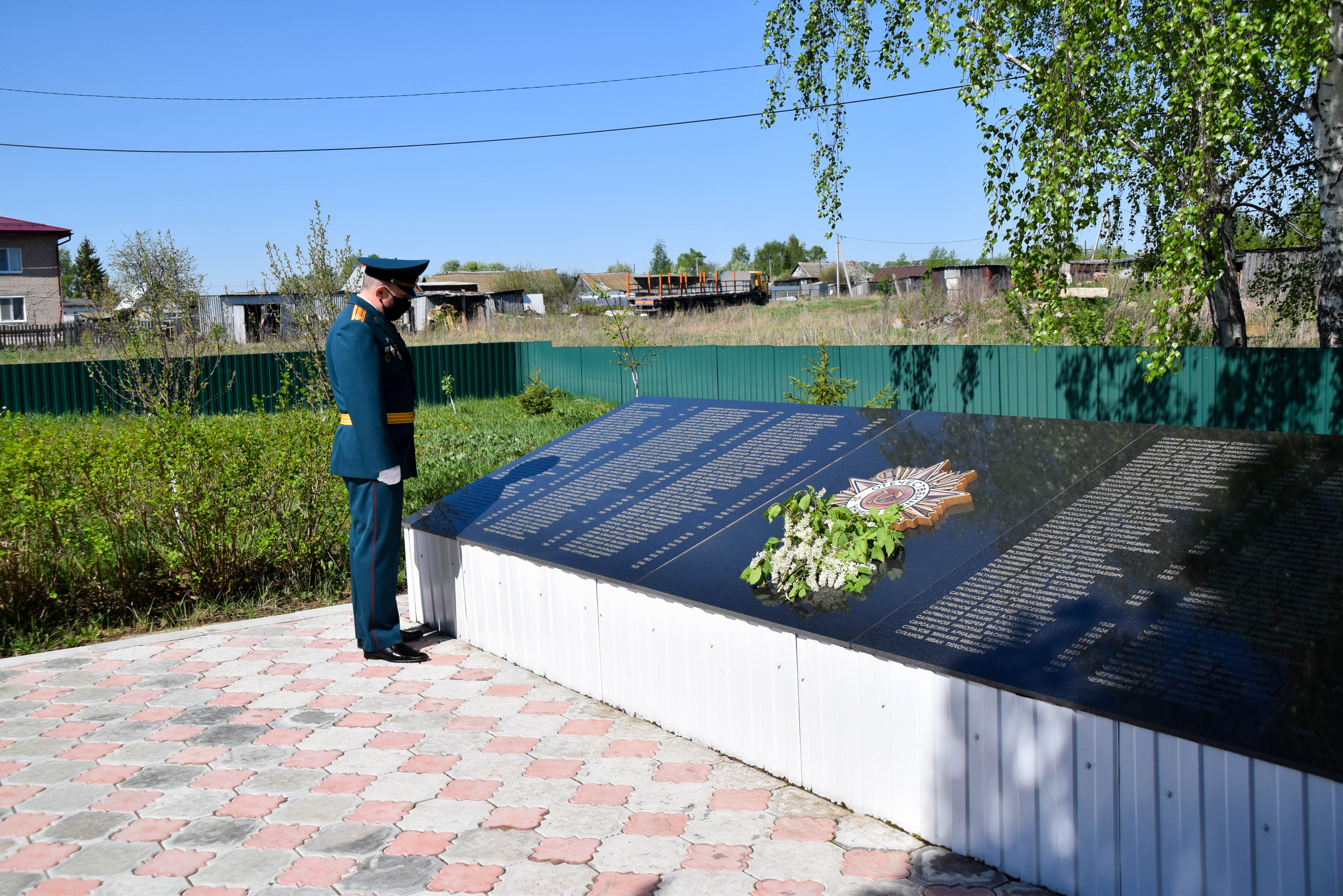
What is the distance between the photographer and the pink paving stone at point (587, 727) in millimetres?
4262

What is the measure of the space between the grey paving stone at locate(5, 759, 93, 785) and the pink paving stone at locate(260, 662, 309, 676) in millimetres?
1121

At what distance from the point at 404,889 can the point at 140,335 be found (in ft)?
40.2

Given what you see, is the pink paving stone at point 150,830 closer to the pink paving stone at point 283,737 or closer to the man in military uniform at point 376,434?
the pink paving stone at point 283,737

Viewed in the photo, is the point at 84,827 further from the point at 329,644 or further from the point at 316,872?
the point at 329,644

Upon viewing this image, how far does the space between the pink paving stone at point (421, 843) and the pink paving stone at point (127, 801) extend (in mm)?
1047

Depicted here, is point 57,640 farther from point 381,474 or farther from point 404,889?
point 404,889

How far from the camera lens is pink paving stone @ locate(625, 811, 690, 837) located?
335 centimetres

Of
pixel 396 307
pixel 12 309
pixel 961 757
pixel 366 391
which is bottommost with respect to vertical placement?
pixel 961 757

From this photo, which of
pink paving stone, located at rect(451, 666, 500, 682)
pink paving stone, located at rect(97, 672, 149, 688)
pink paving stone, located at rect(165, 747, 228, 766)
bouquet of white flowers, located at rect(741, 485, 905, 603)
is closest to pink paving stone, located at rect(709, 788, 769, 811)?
bouquet of white flowers, located at rect(741, 485, 905, 603)

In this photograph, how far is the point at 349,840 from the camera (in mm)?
3369

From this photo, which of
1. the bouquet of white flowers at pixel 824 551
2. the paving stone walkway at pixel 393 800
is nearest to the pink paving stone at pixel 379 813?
the paving stone walkway at pixel 393 800

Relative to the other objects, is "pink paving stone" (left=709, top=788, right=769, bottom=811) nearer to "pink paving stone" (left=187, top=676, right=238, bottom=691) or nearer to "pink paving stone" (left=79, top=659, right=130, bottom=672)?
"pink paving stone" (left=187, top=676, right=238, bottom=691)

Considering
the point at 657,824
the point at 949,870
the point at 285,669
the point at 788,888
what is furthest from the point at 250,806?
the point at 949,870

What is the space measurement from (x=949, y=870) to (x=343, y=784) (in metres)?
2.20
